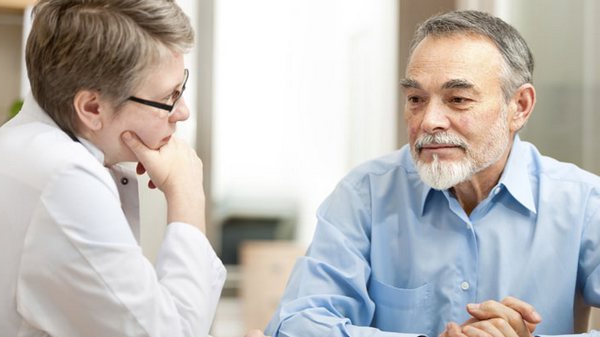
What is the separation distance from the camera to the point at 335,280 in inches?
66.3

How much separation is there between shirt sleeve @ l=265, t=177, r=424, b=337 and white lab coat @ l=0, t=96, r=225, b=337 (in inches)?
14.5

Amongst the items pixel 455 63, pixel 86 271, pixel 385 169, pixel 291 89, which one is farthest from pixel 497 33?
pixel 291 89

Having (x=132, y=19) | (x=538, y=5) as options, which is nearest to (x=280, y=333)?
(x=132, y=19)

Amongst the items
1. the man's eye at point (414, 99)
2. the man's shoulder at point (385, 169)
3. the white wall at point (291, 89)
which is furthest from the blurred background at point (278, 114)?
the man's eye at point (414, 99)

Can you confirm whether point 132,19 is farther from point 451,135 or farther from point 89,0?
point 451,135

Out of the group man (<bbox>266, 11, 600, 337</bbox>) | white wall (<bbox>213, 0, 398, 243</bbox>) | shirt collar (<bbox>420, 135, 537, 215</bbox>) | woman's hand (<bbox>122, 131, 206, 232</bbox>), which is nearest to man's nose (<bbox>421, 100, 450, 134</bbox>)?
man (<bbox>266, 11, 600, 337</bbox>)

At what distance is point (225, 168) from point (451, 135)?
134 inches

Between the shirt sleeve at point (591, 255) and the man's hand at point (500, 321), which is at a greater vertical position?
the shirt sleeve at point (591, 255)

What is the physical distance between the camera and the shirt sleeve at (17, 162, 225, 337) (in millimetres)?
1196

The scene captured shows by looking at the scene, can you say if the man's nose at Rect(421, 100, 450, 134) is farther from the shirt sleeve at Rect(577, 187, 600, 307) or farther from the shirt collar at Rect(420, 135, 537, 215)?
the shirt sleeve at Rect(577, 187, 600, 307)

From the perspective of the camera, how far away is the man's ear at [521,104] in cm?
178

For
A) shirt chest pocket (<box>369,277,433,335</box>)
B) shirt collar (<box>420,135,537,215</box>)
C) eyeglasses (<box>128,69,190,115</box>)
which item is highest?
eyeglasses (<box>128,69,190,115</box>)

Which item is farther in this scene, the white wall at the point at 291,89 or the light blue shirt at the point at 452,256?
the white wall at the point at 291,89

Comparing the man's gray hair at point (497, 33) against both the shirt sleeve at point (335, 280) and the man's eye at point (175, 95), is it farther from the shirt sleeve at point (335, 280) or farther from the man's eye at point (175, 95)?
the man's eye at point (175, 95)
